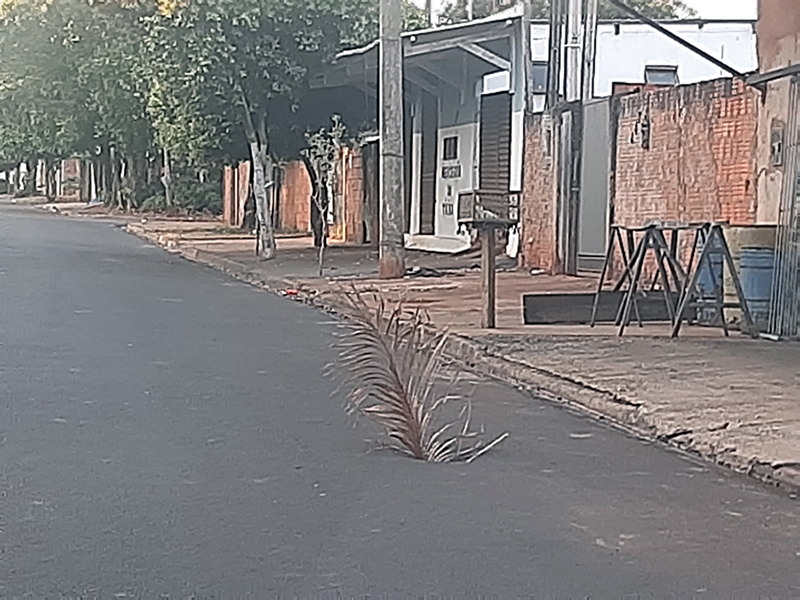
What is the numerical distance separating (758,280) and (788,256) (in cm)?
40

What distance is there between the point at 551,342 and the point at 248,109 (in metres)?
14.7

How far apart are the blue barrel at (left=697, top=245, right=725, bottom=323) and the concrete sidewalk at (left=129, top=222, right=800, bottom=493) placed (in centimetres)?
36

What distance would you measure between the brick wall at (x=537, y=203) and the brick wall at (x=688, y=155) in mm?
1955

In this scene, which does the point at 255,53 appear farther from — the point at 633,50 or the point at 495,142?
the point at 633,50

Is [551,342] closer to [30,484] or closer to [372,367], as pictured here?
[372,367]

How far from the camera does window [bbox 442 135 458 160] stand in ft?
96.5

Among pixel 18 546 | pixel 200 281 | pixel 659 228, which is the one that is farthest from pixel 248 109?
pixel 18 546

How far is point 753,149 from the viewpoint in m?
15.4

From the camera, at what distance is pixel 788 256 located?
1299 centimetres

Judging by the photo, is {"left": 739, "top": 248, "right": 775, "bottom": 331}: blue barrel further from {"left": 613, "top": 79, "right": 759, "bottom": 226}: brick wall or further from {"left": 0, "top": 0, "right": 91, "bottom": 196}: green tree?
{"left": 0, "top": 0, "right": 91, "bottom": 196}: green tree

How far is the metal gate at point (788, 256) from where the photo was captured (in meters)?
12.9

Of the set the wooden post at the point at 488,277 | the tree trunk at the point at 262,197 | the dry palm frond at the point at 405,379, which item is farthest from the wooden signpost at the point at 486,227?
the tree trunk at the point at 262,197

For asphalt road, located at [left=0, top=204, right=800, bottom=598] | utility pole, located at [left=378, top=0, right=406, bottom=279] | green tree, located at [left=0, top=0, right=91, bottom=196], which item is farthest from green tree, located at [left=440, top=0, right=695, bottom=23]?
asphalt road, located at [left=0, top=204, right=800, bottom=598]

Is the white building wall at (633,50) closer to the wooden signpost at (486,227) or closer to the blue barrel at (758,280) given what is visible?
the wooden signpost at (486,227)
